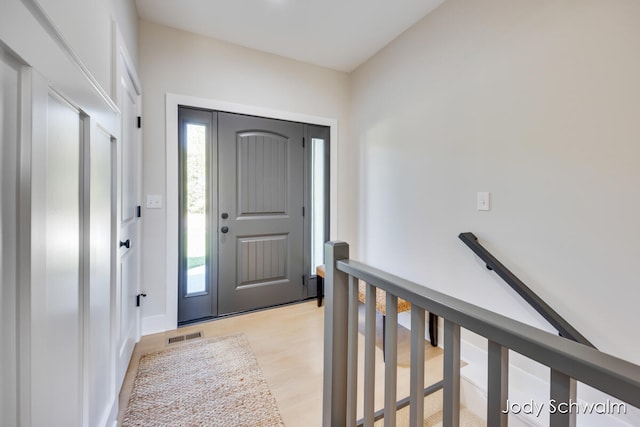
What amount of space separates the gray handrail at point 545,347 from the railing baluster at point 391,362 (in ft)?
0.36

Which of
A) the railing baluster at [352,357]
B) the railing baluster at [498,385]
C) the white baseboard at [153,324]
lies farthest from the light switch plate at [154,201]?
the railing baluster at [498,385]

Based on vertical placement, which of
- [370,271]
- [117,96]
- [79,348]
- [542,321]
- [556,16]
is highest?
[556,16]

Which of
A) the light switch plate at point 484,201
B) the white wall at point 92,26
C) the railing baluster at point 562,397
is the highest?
the white wall at point 92,26

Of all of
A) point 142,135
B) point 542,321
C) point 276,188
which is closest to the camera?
point 542,321

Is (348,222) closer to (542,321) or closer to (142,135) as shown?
(542,321)

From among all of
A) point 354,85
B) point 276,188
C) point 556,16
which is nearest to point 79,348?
point 276,188

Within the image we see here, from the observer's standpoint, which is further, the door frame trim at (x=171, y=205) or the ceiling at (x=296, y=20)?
the door frame trim at (x=171, y=205)

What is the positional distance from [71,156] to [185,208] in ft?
5.19

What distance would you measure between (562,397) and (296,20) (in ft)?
8.68

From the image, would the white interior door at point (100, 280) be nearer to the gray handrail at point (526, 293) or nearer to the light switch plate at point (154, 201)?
the light switch plate at point (154, 201)

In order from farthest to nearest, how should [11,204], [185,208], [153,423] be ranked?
[185,208] < [153,423] < [11,204]

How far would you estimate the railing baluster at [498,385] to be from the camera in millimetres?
595

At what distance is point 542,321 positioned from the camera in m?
1.53

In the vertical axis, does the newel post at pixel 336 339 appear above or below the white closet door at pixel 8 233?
below
